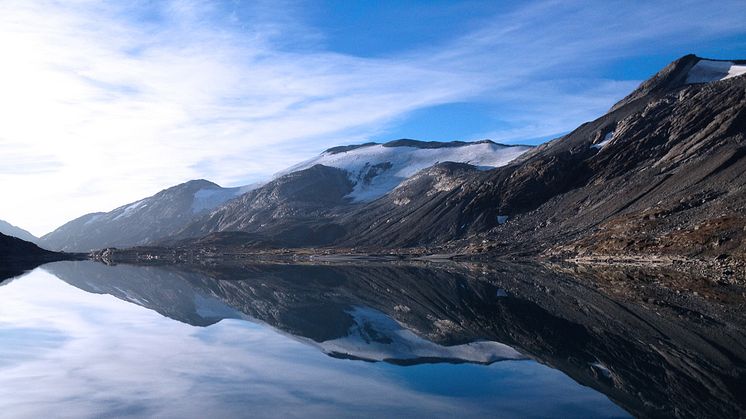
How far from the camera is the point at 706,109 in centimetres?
10719

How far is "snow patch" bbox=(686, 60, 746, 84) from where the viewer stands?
13088cm

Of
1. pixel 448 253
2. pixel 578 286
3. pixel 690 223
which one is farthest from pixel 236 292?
pixel 448 253

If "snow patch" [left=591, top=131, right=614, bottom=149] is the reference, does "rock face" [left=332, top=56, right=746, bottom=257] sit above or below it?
below

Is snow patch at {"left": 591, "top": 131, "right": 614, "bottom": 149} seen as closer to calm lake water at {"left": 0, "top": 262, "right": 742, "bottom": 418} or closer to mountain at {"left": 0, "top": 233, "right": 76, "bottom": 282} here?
calm lake water at {"left": 0, "top": 262, "right": 742, "bottom": 418}

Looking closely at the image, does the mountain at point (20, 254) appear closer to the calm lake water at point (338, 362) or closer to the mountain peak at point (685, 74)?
the calm lake water at point (338, 362)

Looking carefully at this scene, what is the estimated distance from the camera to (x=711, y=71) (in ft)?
446

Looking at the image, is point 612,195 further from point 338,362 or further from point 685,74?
point 338,362

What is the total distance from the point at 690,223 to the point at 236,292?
5124 cm

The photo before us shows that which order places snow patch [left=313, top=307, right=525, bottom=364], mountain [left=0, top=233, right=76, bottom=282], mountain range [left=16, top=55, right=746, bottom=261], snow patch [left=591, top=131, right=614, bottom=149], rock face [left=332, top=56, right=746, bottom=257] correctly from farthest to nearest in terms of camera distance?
snow patch [left=591, top=131, right=614, bottom=149] → mountain [left=0, top=233, right=76, bottom=282] → mountain range [left=16, top=55, right=746, bottom=261] → rock face [left=332, top=56, right=746, bottom=257] → snow patch [left=313, top=307, right=525, bottom=364]

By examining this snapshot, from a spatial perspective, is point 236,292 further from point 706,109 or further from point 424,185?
point 424,185

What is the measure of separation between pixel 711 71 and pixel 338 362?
146693 millimetres

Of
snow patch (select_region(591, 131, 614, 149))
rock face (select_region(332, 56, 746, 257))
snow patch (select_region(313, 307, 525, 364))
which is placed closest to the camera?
snow patch (select_region(313, 307, 525, 364))

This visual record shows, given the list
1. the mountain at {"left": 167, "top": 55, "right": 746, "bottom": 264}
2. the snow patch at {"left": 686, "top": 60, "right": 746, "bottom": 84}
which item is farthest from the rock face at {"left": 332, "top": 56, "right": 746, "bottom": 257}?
the snow patch at {"left": 686, "top": 60, "right": 746, "bottom": 84}

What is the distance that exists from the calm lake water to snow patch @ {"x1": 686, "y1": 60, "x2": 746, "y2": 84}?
120918mm
